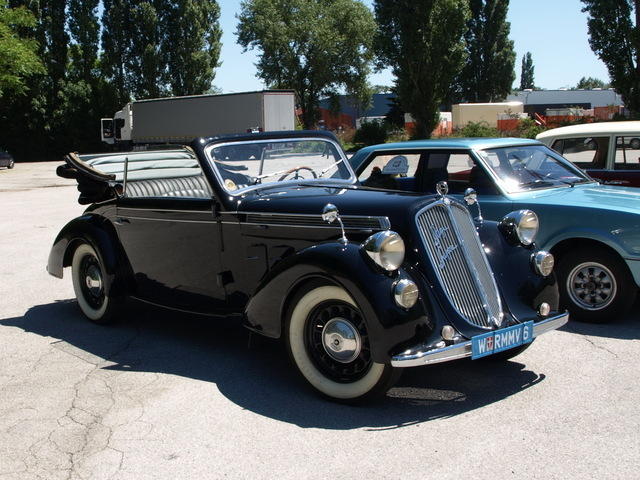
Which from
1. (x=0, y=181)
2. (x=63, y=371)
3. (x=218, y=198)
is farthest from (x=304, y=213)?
(x=0, y=181)

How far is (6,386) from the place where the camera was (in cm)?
492

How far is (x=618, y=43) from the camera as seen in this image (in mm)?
31875

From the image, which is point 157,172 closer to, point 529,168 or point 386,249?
point 386,249

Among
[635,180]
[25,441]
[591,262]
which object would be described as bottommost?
[25,441]

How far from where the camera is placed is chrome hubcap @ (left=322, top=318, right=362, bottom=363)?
430 centimetres

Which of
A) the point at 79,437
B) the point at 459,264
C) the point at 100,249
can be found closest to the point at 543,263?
the point at 459,264

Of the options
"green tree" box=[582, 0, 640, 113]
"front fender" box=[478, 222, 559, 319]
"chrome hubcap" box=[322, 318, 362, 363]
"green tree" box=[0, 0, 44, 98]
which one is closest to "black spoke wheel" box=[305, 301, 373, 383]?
"chrome hubcap" box=[322, 318, 362, 363]

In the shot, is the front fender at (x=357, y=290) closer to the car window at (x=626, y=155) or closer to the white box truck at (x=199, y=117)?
the car window at (x=626, y=155)

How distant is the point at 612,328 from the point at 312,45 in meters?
55.1

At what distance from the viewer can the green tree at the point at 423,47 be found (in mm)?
36653

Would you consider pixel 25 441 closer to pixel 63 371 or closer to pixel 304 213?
pixel 63 371

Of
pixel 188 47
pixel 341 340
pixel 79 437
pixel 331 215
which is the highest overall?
pixel 188 47

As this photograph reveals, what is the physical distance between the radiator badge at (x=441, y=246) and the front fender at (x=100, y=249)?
9.88 ft

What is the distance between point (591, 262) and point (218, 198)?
3282 mm
